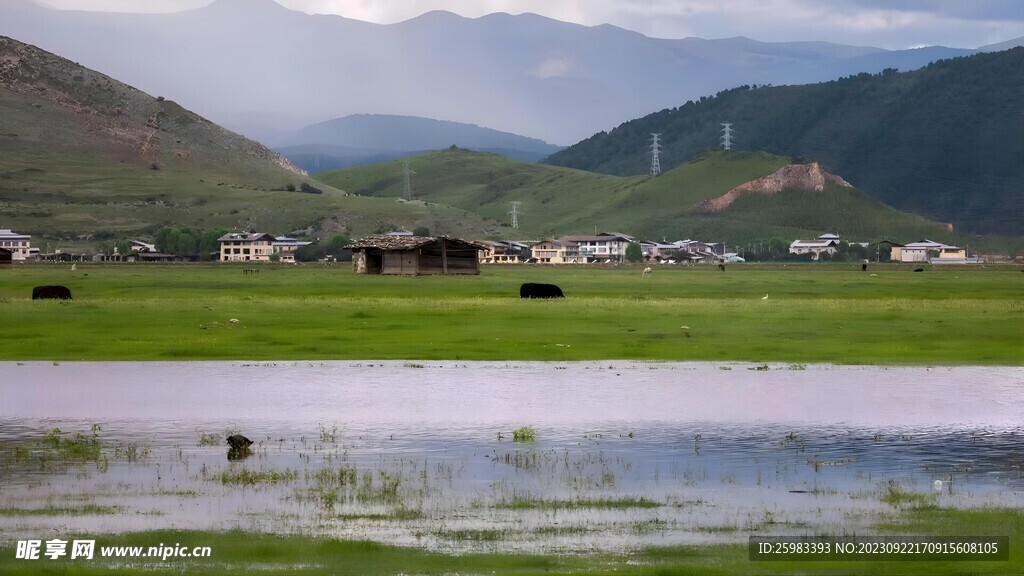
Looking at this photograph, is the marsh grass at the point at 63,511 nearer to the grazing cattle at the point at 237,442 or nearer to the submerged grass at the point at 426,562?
the submerged grass at the point at 426,562

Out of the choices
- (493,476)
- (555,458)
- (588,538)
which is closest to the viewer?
(588,538)

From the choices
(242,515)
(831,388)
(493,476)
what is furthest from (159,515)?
(831,388)

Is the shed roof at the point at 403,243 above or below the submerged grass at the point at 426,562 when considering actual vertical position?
above

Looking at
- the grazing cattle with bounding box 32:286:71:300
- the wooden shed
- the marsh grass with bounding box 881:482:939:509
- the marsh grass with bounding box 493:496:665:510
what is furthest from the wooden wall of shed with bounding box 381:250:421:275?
the marsh grass with bounding box 881:482:939:509

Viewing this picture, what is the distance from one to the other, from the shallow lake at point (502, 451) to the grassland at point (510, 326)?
474cm

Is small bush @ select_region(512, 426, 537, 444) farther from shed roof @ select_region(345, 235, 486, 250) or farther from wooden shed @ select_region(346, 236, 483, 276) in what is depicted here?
wooden shed @ select_region(346, 236, 483, 276)

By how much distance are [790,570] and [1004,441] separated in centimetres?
1142

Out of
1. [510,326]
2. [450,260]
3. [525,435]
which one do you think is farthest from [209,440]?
[450,260]

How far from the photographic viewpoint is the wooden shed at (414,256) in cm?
11669

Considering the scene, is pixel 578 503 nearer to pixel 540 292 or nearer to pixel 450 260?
pixel 540 292

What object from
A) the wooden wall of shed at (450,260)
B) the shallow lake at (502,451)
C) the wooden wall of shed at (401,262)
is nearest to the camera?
the shallow lake at (502,451)

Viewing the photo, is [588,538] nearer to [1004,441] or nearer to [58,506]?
[58,506]

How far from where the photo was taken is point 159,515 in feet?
55.3

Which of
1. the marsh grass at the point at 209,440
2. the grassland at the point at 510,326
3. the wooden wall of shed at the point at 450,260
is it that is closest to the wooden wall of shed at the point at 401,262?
the wooden wall of shed at the point at 450,260
